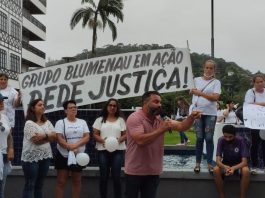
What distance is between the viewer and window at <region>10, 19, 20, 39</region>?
48156 millimetres

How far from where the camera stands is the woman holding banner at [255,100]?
863 centimetres

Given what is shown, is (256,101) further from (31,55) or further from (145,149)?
(31,55)

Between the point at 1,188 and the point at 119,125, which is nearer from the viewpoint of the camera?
the point at 1,188

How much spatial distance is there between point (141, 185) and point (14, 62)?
44.0 m

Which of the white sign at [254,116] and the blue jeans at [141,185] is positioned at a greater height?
the white sign at [254,116]

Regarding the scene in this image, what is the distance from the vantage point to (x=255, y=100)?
28.7 feet

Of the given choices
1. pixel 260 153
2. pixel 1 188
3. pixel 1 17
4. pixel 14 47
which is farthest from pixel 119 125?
pixel 14 47

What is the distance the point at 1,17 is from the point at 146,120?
40382 mm

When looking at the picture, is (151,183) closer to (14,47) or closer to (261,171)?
(261,171)

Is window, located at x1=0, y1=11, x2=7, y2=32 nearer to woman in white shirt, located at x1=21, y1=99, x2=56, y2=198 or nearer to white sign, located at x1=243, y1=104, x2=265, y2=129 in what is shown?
woman in white shirt, located at x1=21, y1=99, x2=56, y2=198

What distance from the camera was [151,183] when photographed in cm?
612

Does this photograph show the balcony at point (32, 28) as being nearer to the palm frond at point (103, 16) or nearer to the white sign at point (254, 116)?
the palm frond at point (103, 16)

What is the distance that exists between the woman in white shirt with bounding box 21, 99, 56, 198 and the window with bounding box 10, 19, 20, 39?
136 feet

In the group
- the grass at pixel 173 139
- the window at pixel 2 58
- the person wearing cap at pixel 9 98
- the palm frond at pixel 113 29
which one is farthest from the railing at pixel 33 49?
the person wearing cap at pixel 9 98
